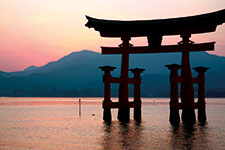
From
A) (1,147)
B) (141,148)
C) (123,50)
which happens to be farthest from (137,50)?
(1,147)

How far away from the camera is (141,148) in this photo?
16219 mm

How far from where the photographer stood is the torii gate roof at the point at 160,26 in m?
23.2

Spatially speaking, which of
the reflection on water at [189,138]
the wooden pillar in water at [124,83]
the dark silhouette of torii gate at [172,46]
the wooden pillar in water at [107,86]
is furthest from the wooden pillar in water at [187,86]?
the wooden pillar in water at [107,86]

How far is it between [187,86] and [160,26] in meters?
4.70

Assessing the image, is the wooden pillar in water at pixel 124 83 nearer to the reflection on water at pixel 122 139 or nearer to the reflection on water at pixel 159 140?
the reflection on water at pixel 122 139

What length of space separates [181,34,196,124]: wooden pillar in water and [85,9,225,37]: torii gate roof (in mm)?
Answer: 840

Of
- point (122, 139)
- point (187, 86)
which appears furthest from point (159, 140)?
point (187, 86)

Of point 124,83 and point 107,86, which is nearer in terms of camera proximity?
point 107,86

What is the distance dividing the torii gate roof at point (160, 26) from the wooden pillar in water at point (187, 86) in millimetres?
840

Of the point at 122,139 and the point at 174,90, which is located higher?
the point at 174,90

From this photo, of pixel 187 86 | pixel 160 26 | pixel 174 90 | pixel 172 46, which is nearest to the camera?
pixel 174 90

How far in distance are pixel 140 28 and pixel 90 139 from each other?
9.38 m

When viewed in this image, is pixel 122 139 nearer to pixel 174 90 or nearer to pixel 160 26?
pixel 174 90

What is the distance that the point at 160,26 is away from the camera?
960 inches
